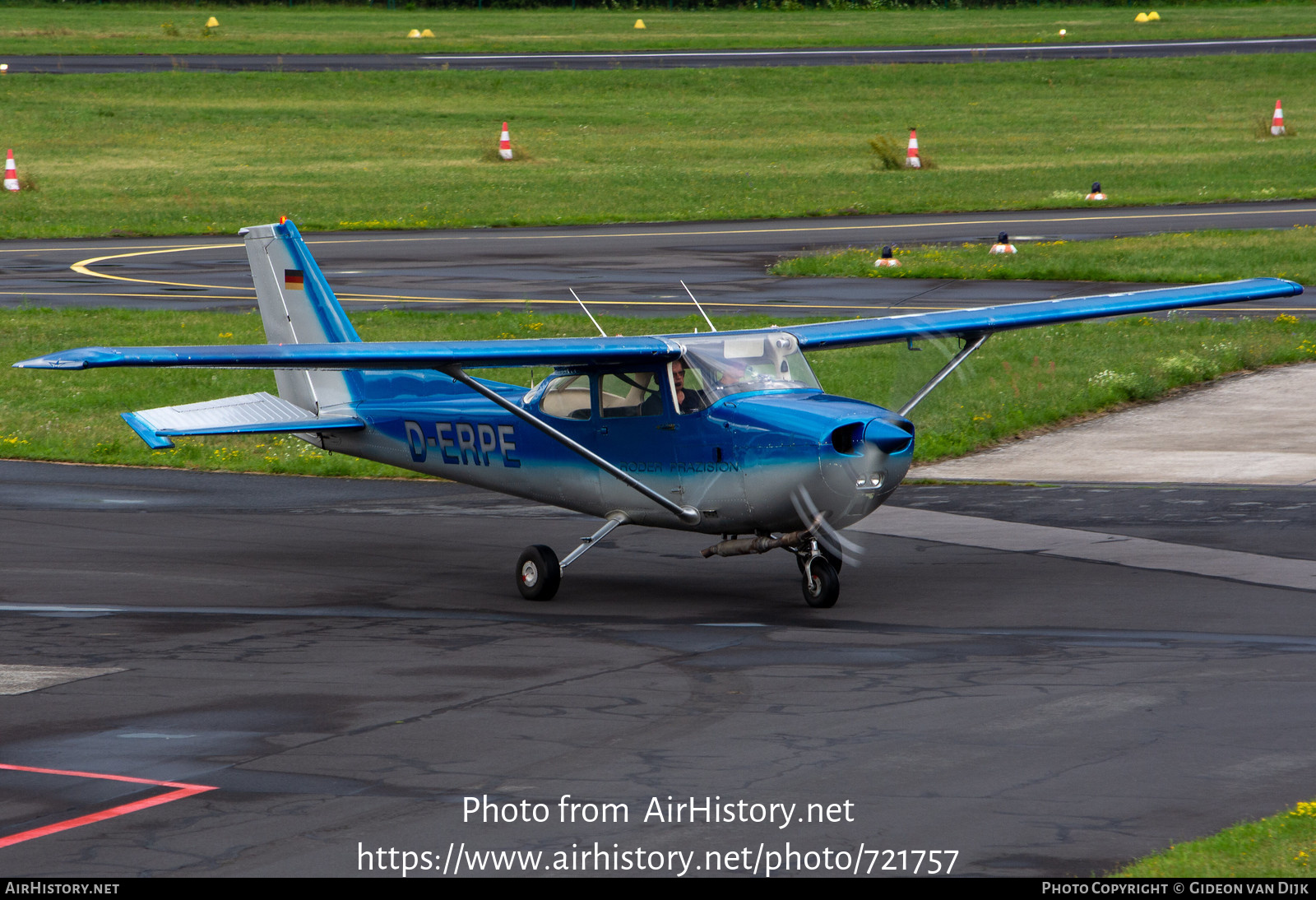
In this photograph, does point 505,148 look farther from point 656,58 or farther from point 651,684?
point 651,684

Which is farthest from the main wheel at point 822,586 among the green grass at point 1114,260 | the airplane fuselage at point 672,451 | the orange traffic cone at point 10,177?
the orange traffic cone at point 10,177

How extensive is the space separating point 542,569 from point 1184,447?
8.97 meters

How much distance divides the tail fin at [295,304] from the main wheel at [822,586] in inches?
211

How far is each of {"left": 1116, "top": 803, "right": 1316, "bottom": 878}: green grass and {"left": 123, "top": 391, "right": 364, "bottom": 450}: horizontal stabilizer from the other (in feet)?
31.2

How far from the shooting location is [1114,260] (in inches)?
1236

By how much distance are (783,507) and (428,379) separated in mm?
4173

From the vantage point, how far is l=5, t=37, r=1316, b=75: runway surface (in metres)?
66.8

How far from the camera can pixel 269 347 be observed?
41.5ft

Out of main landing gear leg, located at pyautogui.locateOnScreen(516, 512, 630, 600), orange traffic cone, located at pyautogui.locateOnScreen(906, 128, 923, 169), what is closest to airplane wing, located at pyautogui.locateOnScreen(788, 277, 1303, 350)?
main landing gear leg, located at pyautogui.locateOnScreen(516, 512, 630, 600)

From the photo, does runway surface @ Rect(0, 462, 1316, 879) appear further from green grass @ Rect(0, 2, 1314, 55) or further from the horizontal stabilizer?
green grass @ Rect(0, 2, 1314, 55)

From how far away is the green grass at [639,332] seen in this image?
20.7 metres

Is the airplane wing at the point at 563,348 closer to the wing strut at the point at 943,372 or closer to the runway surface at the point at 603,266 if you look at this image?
the wing strut at the point at 943,372

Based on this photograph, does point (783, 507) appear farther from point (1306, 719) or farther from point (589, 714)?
point (1306, 719)

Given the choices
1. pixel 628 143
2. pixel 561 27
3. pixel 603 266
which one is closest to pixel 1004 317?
pixel 603 266
